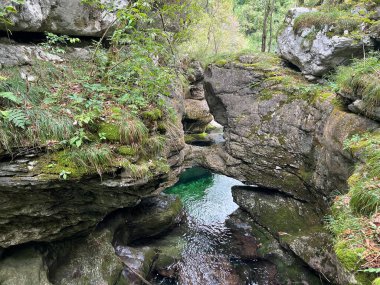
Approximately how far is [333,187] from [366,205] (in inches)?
172

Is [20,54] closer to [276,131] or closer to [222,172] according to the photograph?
[276,131]

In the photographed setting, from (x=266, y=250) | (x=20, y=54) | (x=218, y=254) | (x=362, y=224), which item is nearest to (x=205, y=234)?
(x=218, y=254)

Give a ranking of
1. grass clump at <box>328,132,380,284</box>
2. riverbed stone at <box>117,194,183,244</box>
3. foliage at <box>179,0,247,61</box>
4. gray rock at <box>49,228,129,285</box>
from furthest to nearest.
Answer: foliage at <box>179,0,247,61</box>
riverbed stone at <box>117,194,183,244</box>
gray rock at <box>49,228,129,285</box>
grass clump at <box>328,132,380,284</box>

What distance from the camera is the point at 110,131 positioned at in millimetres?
5523

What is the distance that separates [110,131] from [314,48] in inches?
349

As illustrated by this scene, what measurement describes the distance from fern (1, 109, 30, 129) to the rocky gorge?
0.44 metres

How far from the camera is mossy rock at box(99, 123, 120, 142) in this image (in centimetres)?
548

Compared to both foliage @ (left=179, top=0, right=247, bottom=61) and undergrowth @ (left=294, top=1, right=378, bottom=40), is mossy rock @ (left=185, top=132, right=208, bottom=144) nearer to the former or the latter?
foliage @ (left=179, top=0, right=247, bottom=61)

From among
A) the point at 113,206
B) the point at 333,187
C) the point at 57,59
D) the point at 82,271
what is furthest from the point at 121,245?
the point at 333,187

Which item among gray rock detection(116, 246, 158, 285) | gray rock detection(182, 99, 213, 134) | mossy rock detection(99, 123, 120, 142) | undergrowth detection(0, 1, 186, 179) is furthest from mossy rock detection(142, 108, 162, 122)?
gray rock detection(182, 99, 213, 134)

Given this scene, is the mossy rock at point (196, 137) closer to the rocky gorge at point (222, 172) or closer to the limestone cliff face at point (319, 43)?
the rocky gorge at point (222, 172)

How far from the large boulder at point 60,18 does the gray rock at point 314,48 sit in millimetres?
7272

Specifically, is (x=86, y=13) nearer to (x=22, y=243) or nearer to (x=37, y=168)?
(x=37, y=168)

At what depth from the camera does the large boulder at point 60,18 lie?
20.2 feet
